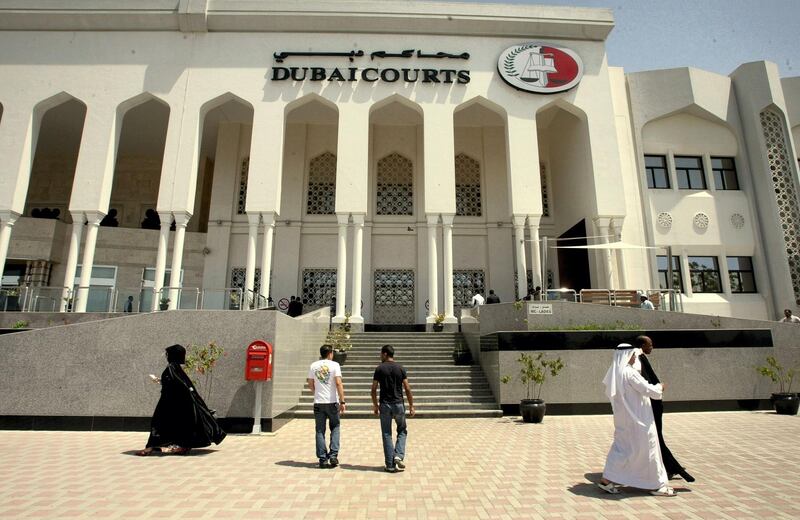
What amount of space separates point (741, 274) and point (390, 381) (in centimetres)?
1644

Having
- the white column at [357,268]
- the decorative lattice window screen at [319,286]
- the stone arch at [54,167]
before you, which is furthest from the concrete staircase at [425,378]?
the stone arch at [54,167]

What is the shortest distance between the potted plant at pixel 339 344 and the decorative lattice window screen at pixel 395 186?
7.36 metres

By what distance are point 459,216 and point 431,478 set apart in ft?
47.8

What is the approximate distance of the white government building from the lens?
14.8 metres

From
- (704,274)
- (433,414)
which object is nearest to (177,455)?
(433,414)

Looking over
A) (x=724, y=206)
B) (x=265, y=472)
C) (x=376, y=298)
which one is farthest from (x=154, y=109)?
(x=724, y=206)

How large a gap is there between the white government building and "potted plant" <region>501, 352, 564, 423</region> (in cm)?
528

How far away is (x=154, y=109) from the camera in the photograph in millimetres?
17469

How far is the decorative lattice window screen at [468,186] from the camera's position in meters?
18.9

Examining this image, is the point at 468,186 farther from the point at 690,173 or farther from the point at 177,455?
the point at 177,455

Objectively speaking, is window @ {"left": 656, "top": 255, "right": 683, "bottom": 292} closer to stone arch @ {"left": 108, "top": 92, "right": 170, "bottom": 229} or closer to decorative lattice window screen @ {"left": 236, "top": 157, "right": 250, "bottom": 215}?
decorative lattice window screen @ {"left": 236, "top": 157, "right": 250, "bottom": 215}

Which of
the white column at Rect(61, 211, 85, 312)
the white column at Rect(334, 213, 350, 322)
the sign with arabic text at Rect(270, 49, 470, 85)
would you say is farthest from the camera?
the sign with arabic text at Rect(270, 49, 470, 85)

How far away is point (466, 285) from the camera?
59.5 feet

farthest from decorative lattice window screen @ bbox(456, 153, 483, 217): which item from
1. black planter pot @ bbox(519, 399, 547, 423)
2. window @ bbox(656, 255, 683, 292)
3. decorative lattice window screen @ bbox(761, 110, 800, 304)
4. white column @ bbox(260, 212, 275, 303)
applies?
black planter pot @ bbox(519, 399, 547, 423)
